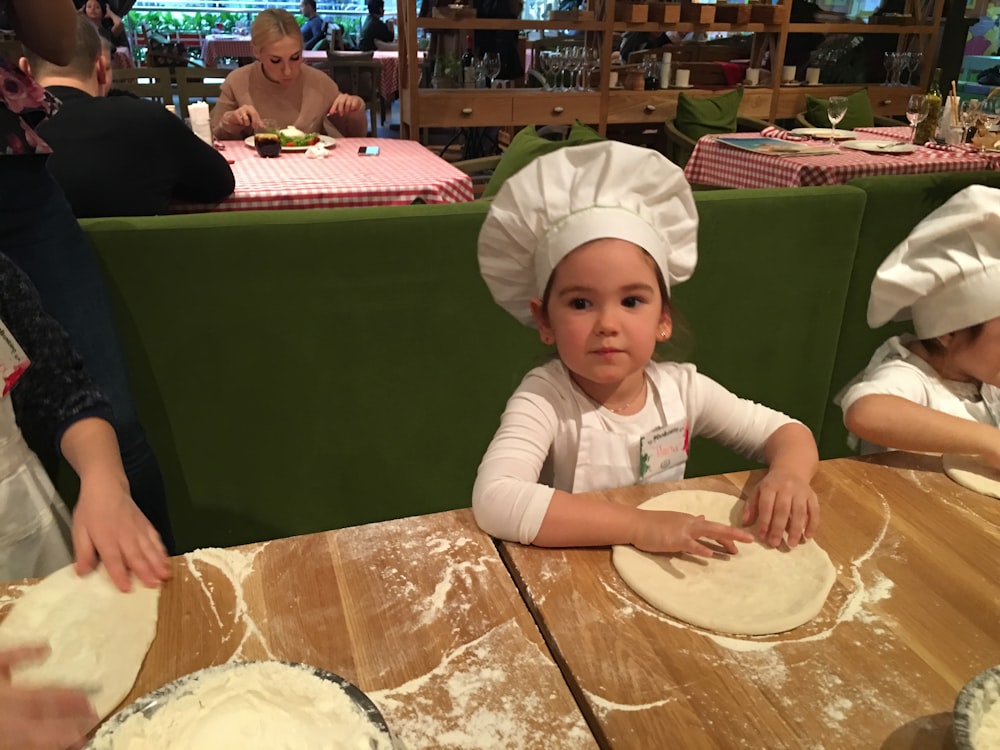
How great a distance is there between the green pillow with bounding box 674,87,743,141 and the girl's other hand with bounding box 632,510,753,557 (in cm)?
396

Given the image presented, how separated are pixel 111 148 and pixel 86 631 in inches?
60.9

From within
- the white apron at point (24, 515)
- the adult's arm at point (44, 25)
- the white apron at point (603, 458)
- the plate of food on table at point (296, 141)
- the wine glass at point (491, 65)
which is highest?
the adult's arm at point (44, 25)

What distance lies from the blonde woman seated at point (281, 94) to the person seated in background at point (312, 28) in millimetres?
5490

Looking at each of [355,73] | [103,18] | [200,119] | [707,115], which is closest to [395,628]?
[200,119]

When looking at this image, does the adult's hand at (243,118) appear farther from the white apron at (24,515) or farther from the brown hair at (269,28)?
the white apron at (24,515)

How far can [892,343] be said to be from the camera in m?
1.37

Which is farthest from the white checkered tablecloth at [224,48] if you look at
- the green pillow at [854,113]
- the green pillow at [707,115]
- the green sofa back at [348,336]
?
the green sofa back at [348,336]

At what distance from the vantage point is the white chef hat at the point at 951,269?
3.76ft

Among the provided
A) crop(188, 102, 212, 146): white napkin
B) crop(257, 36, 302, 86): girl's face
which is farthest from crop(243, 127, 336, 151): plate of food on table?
crop(257, 36, 302, 86): girl's face

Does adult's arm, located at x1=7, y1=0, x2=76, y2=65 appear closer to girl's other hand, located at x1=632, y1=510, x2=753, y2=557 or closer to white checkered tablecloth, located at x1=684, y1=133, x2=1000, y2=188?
girl's other hand, located at x1=632, y1=510, x2=753, y2=557

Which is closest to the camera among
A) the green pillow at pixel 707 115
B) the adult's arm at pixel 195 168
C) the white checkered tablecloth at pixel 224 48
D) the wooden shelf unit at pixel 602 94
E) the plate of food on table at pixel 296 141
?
the adult's arm at pixel 195 168

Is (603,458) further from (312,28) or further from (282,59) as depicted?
(312,28)

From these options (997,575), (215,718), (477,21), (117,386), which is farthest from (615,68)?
(215,718)

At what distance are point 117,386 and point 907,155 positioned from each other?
330 centimetres
